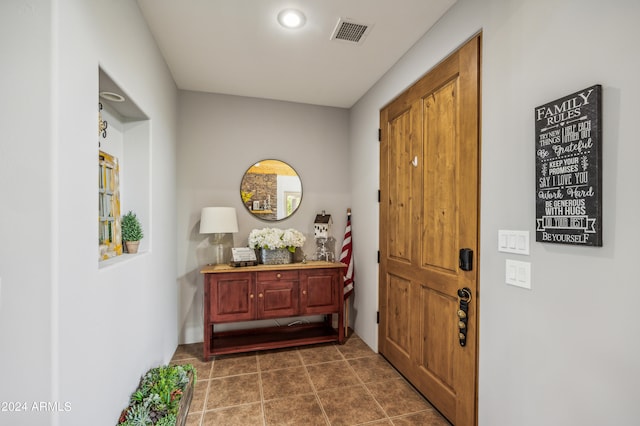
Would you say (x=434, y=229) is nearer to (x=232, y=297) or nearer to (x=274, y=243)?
(x=274, y=243)

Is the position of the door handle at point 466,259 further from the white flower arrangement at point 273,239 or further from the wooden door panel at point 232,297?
the wooden door panel at point 232,297

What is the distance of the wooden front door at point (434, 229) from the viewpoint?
183cm

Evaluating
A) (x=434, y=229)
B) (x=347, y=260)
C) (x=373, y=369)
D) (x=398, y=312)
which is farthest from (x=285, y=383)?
(x=434, y=229)

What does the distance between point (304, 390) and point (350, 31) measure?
276 centimetres

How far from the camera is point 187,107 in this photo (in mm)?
3334

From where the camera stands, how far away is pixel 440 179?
2104 millimetres

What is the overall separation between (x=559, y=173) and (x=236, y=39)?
7.48ft

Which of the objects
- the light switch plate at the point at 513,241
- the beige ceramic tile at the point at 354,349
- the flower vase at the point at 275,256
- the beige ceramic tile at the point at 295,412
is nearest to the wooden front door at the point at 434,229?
the light switch plate at the point at 513,241

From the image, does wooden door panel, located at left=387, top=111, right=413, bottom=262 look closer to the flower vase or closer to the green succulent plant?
the flower vase

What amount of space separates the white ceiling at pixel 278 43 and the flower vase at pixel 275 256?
1737 millimetres

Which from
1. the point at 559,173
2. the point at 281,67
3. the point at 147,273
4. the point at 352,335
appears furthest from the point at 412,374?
the point at 281,67

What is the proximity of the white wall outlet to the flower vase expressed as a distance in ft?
7.12

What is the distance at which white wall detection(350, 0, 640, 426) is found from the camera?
1085 millimetres

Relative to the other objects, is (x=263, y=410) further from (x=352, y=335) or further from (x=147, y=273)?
(x=352, y=335)
